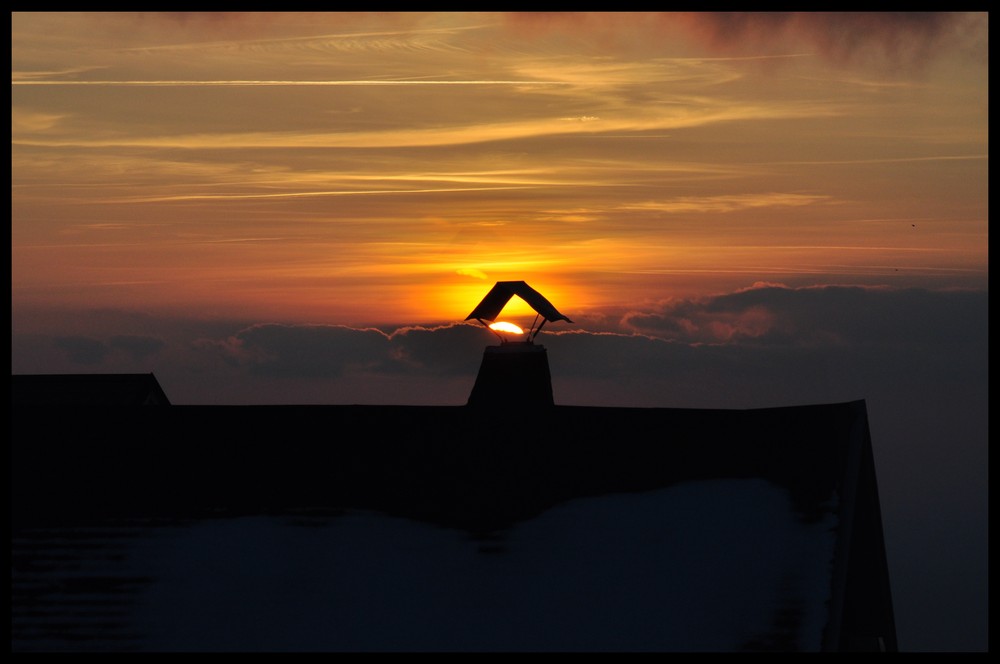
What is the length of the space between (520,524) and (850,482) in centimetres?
435

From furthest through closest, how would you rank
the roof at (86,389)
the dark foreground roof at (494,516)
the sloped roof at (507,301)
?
the roof at (86,389) < the sloped roof at (507,301) < the dark foreground roof at (494,516)

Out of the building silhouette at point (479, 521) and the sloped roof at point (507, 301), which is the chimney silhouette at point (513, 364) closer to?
the sloped roof at point (507, 301)

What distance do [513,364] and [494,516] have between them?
261 inches

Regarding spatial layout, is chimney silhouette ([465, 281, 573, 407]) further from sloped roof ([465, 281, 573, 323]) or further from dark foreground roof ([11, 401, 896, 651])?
dark foreground roof ([11, 401, 896, 651])

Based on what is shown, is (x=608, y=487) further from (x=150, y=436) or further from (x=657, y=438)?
(x=150, y=436)

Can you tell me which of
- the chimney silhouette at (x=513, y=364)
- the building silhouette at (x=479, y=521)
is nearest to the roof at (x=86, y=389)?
the chimney silhouette at (x=513, y=364)

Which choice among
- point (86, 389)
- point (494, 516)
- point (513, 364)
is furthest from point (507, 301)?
point (86, 389)

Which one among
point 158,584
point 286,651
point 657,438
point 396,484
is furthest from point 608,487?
point 158,584

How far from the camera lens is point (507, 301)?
22.5 metres

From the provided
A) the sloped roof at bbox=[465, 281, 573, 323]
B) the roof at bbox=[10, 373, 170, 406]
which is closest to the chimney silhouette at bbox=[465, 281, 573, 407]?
the sloped roof at bbox=[465, 281, 573, 323]

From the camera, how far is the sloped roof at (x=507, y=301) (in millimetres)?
22391

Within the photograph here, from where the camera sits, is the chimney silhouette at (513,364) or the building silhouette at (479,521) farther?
the chimney silhouette at (513,364)

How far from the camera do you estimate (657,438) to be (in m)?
17.7

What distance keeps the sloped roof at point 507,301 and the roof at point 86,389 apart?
17.0 meters
